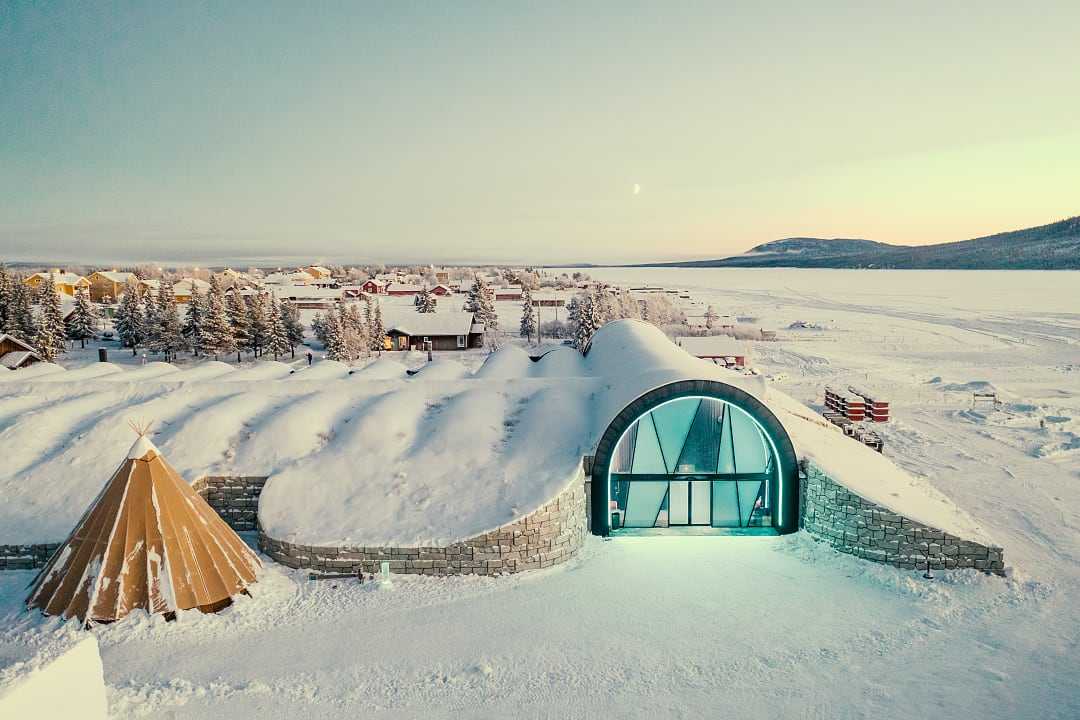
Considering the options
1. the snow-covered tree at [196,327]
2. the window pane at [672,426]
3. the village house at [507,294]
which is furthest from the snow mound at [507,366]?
the village house at [507,294]

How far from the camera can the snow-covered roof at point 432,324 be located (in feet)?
177

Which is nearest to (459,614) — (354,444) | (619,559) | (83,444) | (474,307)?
(619,559)

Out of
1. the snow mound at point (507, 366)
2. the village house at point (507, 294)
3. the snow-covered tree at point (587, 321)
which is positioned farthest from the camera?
the village house at point (507, 294)

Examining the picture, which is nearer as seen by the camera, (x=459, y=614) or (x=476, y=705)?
(x=476, y=705)

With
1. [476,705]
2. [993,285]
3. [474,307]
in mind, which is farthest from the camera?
[993,285]

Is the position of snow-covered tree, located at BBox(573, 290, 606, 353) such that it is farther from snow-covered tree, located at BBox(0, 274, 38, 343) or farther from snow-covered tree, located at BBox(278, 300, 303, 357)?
snow-covered tree, located at BBox(0, 274, 38, 343)

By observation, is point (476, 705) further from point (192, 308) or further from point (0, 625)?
point (192, 308)

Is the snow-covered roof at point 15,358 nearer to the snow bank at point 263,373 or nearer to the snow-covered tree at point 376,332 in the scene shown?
the snow bank at point 263,373

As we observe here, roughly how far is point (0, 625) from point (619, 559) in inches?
475

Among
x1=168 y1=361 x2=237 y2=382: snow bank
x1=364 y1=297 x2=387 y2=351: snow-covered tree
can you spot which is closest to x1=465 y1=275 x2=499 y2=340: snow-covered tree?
x1=364 y1=297 x2=387 y2=351: snow-covered tree

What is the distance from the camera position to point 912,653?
9961 millimetres

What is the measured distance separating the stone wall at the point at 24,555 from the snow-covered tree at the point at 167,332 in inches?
1654

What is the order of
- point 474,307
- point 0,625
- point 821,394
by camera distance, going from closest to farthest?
1. point 0,625
2. point 821,394
3. point 474,307

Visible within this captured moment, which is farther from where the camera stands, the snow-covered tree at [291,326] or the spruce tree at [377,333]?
the spruce tree at [377,333]
